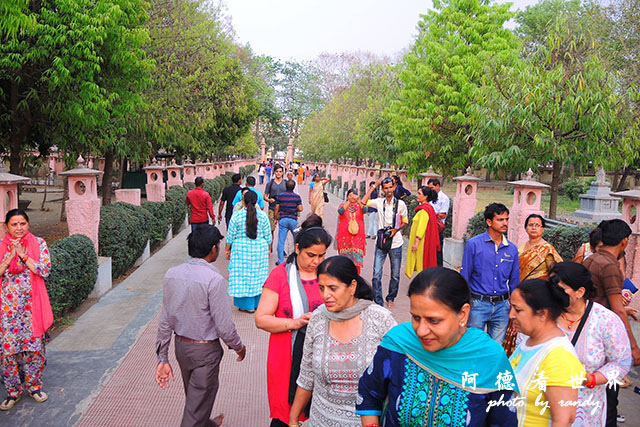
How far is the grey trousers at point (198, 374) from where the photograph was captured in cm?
337

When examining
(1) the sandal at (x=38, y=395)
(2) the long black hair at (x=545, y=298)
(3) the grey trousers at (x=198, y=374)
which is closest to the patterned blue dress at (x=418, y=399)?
(2) the long black hair at (x=545, y=298)

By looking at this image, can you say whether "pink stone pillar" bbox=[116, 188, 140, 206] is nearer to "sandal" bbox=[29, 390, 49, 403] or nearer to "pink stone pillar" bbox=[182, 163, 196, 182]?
"sandal" bbox=[29, 390, 49, 403]

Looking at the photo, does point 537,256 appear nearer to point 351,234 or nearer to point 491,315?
point 491,315

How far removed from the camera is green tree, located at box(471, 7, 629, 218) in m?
8.86

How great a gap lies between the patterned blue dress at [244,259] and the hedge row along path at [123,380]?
43cm

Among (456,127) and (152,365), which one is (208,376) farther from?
(456,127)

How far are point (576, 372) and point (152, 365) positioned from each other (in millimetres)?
4340

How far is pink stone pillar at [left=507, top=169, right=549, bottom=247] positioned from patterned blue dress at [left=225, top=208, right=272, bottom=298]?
4296 mm

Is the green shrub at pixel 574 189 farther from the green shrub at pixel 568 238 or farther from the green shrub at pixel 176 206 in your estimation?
the green shrub at pixel 568 238

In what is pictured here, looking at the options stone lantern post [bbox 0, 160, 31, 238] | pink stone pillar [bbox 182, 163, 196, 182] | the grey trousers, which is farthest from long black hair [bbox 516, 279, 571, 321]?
pink stone pillar [bbox 182, 163, 196, 182]

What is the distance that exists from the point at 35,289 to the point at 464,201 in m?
8.38

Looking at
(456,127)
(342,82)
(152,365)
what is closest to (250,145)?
(342,82)

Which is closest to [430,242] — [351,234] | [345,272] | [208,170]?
[351,234]

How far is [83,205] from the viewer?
7.59 metres
